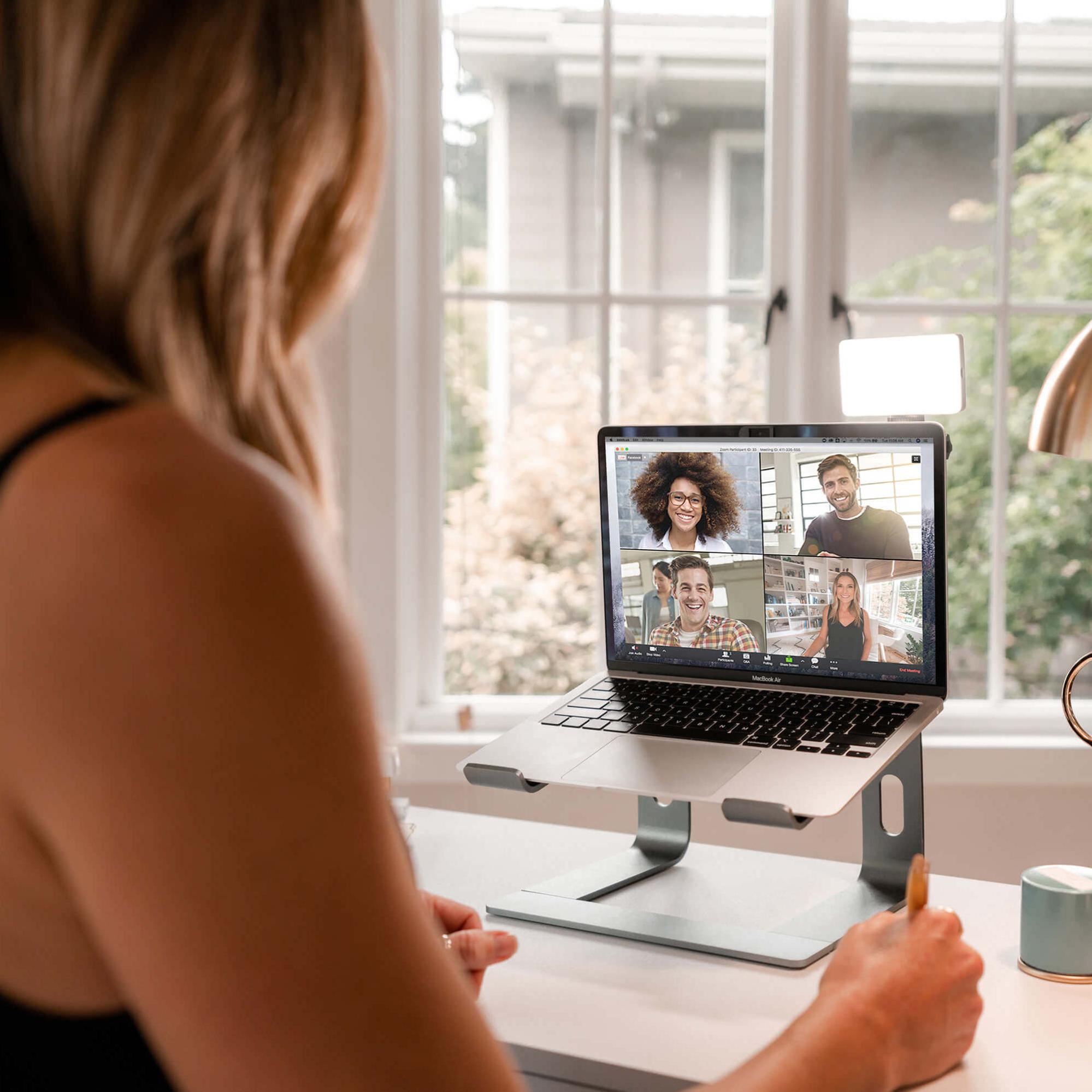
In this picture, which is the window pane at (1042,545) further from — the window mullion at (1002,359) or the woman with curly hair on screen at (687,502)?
the woman with curly hair on screen at (687,502)

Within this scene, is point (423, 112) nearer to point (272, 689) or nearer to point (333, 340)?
point (333, 340)

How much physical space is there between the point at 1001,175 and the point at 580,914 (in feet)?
5.96

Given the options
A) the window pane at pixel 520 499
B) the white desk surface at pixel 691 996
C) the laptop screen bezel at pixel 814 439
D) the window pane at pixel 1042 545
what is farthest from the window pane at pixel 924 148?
the white desk surface at pixel 691 996

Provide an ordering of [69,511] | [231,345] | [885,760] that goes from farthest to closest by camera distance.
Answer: [885,760]
[231,345]
[69,511]

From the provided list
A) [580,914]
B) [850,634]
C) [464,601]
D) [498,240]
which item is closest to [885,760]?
[850,634]

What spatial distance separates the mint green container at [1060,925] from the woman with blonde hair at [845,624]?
11.7 inches

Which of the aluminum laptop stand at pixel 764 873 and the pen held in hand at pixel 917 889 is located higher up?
the pen held in hand at pixel 917 889

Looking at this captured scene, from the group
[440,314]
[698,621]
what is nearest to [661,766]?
[698,621]

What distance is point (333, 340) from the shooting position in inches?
89.4

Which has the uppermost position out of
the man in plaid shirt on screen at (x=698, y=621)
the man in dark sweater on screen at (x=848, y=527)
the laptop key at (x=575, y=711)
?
the man in dark sweater on screen at (x=848, y=527)

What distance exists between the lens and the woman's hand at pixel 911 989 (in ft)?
2.77

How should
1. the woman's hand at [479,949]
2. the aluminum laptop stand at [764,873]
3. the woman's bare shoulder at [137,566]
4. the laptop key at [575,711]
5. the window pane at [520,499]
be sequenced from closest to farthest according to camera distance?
the woman's bare shoulder at [137,566] → the woman's hand at [479,949] → the aluminum laptop stand at [764,873] → the laptop key at [575,711] → the window pane at [520,499]

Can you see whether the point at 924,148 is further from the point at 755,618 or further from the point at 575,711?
the point at 575,711

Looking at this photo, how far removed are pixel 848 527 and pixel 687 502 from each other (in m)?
0.20
